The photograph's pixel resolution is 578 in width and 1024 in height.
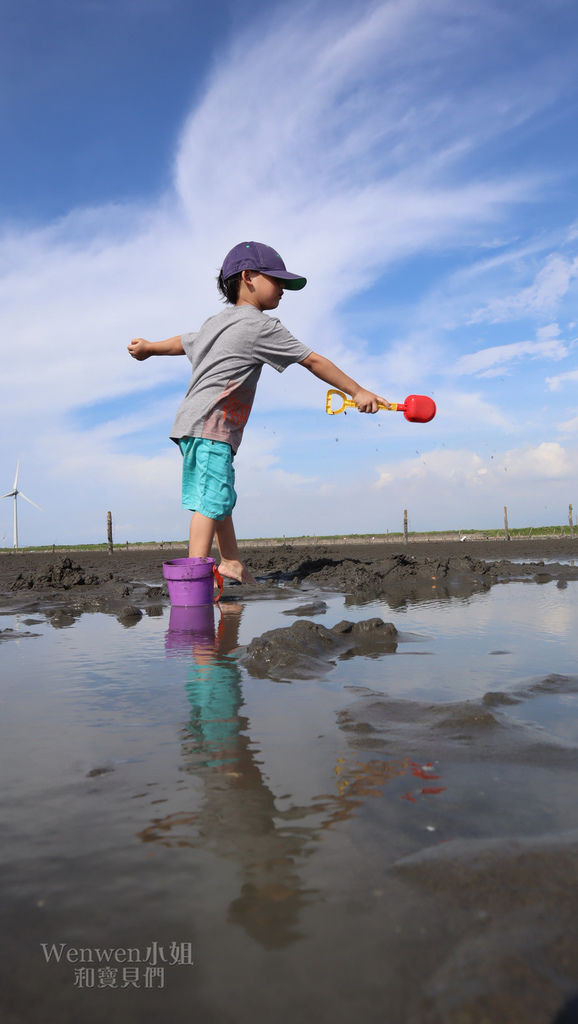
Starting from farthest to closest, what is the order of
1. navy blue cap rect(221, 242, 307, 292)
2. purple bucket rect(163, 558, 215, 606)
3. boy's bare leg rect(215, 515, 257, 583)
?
boy's bare leg rect(215, 515, 257, 583), navy blue cap rect(221, 242, 307, 292), purple bucket rect(163, 558, 215, 606)

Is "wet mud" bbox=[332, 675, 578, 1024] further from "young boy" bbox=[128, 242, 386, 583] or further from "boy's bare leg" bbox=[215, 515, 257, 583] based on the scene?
"boy's bare leg" bbox=[215, 515, 257, 583]

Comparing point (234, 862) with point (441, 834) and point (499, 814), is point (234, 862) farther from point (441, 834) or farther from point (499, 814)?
point (499, 814)

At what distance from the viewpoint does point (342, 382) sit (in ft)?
15.1

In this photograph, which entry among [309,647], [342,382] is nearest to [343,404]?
[342,382]

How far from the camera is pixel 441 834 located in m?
1.00

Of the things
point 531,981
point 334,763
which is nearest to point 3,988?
point 531,981

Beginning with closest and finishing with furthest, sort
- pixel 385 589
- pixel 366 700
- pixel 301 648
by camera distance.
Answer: pixel 366 700 < pixel 301 648 < pixel 385 589

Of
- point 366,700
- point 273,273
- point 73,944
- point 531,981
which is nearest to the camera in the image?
point 531,981

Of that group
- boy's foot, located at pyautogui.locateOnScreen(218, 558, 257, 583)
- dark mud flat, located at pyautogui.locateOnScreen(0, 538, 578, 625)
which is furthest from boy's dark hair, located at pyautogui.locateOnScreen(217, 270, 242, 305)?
dark mud flat, located at pyautogui.locateOnScreen(0, 538, 578, 625)

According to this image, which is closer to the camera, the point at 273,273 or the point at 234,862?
the point at 234,862

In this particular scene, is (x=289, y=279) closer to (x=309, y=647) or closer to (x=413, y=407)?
(x=413, y=407)

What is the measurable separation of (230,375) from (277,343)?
0.44m

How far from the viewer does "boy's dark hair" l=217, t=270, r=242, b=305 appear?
495 centimetres

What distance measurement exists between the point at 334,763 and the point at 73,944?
0.66 metres
